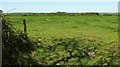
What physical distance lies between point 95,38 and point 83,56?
4.20m

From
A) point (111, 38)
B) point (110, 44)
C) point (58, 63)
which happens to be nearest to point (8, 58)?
point (58, 63)

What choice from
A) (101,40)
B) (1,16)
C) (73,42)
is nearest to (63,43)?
(73,42)

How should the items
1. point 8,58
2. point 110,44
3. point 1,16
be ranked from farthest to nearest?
point 110,44
point 1,16
point 8,58

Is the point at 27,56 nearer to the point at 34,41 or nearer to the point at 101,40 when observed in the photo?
the point at 34,41

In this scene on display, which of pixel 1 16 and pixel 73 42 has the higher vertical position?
pixel 1 16

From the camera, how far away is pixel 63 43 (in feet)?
57.0

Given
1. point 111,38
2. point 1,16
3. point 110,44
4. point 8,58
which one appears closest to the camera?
point 8,58

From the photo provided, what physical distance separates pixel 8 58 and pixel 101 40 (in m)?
6.25

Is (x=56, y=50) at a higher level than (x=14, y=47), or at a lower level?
lower

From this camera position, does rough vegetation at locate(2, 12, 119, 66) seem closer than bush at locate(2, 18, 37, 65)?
No

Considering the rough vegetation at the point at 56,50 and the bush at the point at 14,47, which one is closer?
the bush at the point at 14,47

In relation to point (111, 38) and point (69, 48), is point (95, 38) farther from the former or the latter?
point (69, 48)

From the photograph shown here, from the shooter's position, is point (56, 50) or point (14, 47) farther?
point (56, 50)

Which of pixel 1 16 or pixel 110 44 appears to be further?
pixel 110 44
